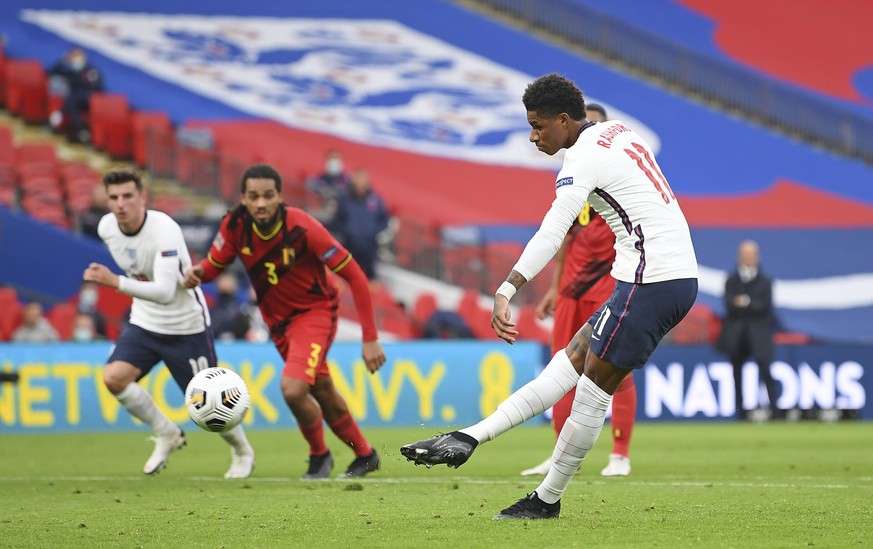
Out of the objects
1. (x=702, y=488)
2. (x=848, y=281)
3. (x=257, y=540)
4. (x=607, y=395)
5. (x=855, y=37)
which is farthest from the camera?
(x=855, y=37)

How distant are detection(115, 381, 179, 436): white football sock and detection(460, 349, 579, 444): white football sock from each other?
3845 mm

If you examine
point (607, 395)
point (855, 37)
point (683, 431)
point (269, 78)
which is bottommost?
point (683, 431)

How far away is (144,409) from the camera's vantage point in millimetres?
9805

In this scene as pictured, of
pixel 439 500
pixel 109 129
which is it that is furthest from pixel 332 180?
pixel 439 500

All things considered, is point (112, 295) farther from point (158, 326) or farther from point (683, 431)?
point (158, 326)

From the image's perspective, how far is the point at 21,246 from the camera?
65.4 feet

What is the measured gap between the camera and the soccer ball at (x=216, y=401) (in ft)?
27.3

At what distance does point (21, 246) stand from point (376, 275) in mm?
5438

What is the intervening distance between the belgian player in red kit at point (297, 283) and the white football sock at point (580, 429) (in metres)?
2.35

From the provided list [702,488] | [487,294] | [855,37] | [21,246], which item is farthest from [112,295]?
[855,37]

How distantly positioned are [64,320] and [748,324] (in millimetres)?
8929

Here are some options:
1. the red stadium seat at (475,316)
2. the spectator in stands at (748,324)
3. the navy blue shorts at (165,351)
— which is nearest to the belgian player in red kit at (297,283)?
the navy blue shorts at (165,351)

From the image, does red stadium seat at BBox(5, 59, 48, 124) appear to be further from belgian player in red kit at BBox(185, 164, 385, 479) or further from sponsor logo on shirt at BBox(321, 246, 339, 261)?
sponsor logo on shirt at BBox(321, 246, 339, 261)

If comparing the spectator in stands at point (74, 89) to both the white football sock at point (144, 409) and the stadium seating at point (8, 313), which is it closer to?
the stadium seating at point (8, 313)
